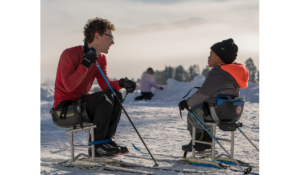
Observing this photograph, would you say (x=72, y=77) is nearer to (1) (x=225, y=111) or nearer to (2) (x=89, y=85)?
(2) (x=89, y=85)

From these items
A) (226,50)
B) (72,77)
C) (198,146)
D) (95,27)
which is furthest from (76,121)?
(226,50)

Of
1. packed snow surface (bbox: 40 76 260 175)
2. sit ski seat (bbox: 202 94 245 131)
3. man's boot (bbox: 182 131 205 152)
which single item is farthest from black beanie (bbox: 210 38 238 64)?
packed snow surface (bbox: 40 76 260 175)

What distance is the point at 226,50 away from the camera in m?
2.79

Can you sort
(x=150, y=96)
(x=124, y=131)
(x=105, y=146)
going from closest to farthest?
1. (x=105, y=146)
2. (x=124, y=131)
3. (x=150, y=96)

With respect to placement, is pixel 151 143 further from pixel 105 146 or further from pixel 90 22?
pixel 90 22

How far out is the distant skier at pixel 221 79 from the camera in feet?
8.57

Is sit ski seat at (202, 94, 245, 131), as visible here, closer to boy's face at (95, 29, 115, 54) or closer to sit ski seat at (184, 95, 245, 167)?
sit ski seat at (184, 95, 245, 167)

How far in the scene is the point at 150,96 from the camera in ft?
38.2

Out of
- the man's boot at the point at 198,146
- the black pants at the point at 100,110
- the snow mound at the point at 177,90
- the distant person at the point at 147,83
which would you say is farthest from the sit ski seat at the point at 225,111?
the distant person at the point at 147,83

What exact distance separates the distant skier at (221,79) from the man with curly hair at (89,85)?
27.7 inches

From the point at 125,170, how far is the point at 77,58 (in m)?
1.21

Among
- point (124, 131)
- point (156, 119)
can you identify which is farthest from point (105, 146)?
point (156, 119)

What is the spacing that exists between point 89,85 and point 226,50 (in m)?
1.55

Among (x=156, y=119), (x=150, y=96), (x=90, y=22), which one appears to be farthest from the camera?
(x=150, y=96)
